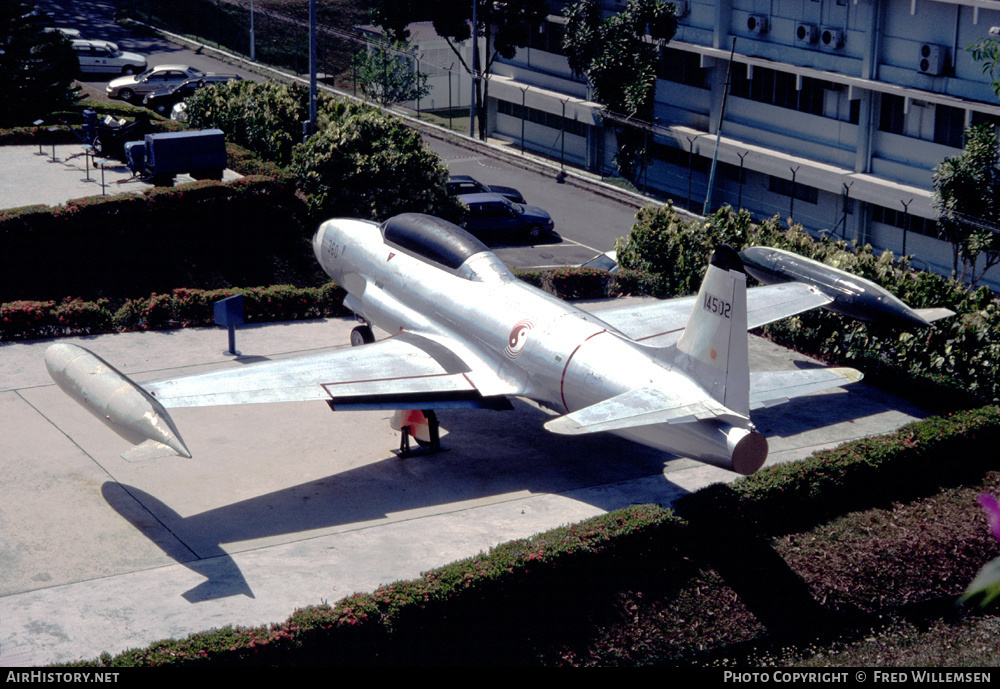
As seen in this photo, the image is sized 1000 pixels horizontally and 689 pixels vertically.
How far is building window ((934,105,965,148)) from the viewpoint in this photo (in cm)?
4509

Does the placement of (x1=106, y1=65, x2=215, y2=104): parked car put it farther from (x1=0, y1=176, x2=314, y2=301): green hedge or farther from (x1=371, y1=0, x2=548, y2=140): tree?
(x1=0, y1=176, x2=314, y2=301): green hedge

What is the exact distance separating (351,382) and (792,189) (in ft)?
112

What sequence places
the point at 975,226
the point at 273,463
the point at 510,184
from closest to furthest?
1. the point at 273,463
2. the point at 975,226
3. the point at 510,184

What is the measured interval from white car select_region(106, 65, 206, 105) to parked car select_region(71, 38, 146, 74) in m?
6.83

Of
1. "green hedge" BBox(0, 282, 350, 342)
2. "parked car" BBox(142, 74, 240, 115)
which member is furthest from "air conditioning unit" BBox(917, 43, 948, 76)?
"parked car" BBox(142, 74, 240, 115)

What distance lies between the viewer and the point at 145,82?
5981 centimetres

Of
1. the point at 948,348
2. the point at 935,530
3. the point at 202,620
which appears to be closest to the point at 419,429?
the point at 202,620

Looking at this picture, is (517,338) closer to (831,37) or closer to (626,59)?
(831,37)

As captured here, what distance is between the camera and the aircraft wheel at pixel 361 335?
2902 centimetres

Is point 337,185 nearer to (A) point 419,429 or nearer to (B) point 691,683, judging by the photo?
(A) point 419,429

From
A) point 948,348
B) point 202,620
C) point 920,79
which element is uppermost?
point 920,79

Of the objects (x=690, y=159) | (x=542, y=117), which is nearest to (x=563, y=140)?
(x=542, y=117)

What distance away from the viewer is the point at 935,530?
72.3ft

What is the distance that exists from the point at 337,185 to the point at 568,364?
17.4 m
